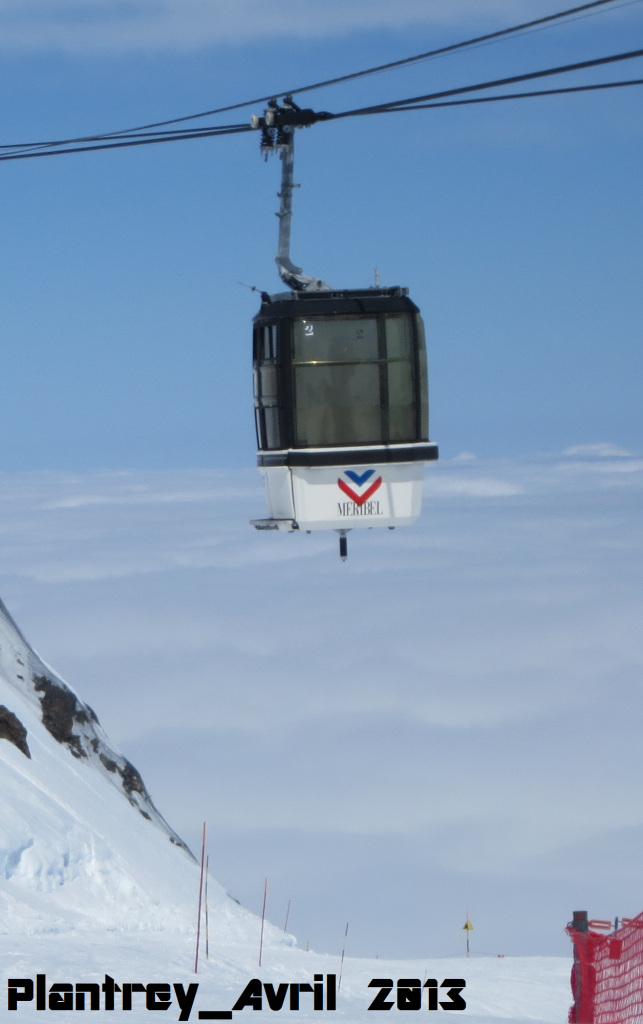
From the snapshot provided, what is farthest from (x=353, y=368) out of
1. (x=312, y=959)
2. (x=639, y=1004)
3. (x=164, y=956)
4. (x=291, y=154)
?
(x=312, y=959)

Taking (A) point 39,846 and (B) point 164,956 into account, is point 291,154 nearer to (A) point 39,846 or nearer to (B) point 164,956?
(B) point 164,956

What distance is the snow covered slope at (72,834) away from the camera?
24.6 meters

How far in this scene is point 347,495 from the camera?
603 inches

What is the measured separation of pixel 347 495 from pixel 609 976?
7367 millimetres

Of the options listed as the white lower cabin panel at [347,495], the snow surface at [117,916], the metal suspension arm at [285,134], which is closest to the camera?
the metal suspension arm at [285,134]

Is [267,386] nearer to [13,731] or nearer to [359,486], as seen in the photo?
[359,486]

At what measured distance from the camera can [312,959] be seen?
24.2m

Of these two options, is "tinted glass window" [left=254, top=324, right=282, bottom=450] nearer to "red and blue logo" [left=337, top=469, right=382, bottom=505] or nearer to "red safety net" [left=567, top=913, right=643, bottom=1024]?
"red and blue logo" [left=337, top=469, right=382, bottom=505]

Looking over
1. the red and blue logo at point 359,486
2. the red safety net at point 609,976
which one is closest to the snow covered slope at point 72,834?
the red safety net at point 609,976

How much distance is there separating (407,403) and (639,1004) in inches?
312

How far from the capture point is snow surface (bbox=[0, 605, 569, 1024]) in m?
17.9

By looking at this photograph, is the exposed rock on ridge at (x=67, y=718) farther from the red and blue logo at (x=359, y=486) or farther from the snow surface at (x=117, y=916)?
the red and blue logo at (x=359, y=486)

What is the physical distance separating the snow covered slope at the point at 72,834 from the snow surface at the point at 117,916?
0.05 meters

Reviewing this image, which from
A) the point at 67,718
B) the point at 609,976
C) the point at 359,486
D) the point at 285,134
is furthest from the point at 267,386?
the point at 67,718
